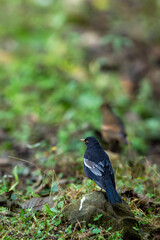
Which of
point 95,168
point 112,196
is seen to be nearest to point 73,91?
point 95,168

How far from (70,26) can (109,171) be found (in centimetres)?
1029

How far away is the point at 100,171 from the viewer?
3633 millimetres

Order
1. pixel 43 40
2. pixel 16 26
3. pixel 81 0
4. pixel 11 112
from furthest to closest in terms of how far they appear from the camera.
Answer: pixel 81 0 → pixel 16 26 → pixel 43 40 → pixel 11 112

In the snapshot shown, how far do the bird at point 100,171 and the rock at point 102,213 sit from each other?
17cm

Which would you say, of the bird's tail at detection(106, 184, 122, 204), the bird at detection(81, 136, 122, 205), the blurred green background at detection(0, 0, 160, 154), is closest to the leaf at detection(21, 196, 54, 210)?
the bird at detection(81, 136, 122, 205)

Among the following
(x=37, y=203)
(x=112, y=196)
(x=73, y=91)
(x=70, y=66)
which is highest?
(x=70, y=66)

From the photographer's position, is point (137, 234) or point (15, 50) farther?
point (15, 50)

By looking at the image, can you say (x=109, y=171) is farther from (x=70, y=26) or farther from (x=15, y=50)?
(x=70, y=26)

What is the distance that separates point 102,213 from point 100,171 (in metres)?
0.43

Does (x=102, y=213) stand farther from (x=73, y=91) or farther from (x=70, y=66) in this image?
(x=70, y=66)

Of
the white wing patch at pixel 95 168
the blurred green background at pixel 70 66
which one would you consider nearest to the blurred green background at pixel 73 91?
the blurred green background at pixel 70 66

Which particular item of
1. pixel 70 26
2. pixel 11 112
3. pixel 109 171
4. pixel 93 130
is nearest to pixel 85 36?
pixel 70 26

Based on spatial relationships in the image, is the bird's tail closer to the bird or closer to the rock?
the bird

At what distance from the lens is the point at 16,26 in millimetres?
13289
